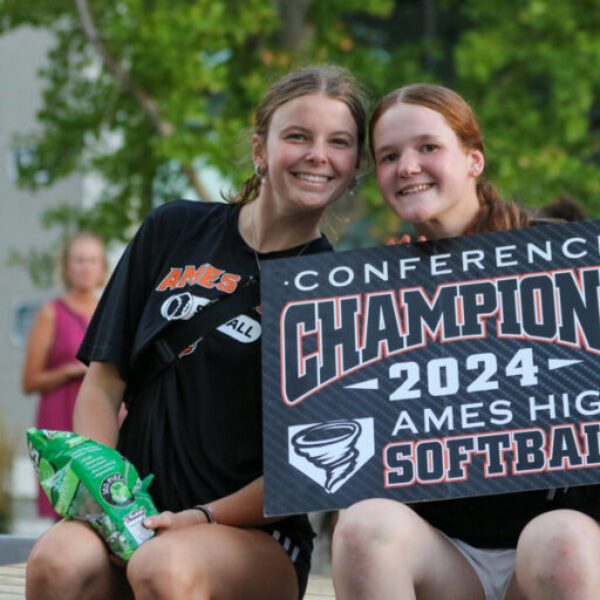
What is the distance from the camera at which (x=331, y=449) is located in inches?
102

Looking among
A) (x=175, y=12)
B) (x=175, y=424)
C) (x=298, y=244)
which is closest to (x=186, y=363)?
(x=175, y=424)

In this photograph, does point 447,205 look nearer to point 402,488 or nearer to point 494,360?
point 494,360

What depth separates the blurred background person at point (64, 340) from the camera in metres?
A: 5.85

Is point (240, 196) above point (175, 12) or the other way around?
the other way around

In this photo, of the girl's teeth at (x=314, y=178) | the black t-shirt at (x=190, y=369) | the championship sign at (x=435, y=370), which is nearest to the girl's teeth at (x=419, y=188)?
the championship sign at (x=435, y=370)

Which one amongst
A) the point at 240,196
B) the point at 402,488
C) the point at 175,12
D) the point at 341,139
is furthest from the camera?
the point at 175,12

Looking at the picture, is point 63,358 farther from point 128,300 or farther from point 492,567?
point 492,567

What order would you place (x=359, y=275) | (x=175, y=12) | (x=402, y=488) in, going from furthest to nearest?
(x=175, y=12), (x=359, y=275), (x=402, y=488)

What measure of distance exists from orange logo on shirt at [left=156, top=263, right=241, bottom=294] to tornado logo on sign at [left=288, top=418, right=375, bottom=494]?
44 centimetres

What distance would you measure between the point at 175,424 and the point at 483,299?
767 mm

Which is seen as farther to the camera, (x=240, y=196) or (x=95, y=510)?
(x=240, y=196)

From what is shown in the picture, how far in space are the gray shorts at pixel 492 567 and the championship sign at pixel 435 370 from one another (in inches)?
5.7

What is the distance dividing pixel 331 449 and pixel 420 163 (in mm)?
659

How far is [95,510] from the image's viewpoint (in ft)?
8.59
